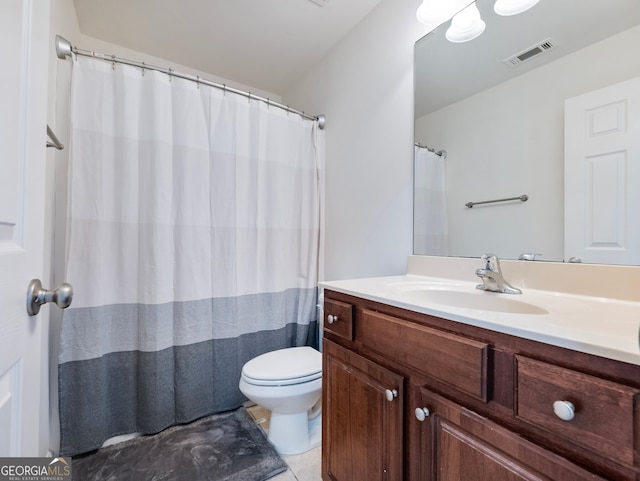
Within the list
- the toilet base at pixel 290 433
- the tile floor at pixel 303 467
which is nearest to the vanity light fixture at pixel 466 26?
the toilet base at pixel 290 433

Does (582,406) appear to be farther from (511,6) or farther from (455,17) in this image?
(455,17)

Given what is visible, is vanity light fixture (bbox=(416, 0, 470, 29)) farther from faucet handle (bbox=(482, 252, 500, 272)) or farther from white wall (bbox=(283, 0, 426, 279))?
faucet handle (bbox=(482, 252, 500, 272))

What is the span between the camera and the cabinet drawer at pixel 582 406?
1.37 ft

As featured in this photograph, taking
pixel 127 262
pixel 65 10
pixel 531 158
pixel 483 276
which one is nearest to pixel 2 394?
pixel 127 262

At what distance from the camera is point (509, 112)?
3.58ft

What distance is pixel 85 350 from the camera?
50.8 inches

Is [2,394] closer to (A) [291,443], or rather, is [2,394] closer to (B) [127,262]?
(B) [127,262]

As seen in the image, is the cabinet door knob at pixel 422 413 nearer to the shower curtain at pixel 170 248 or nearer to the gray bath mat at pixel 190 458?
the gray bath mat at pixel 190 458

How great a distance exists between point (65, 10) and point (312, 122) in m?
1.36

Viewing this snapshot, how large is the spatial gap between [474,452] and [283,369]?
0.90 meters

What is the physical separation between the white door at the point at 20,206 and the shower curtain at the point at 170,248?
0.84m

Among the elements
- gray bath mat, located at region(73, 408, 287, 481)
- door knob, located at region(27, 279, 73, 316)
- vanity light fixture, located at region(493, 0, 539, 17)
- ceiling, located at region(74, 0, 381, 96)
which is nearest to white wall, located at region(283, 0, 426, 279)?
ceiling, located at region(74, 0, 381, 96)

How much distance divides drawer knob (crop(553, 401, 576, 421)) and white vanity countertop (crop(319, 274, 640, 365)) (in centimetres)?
9

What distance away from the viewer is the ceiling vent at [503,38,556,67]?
38.9 inches
